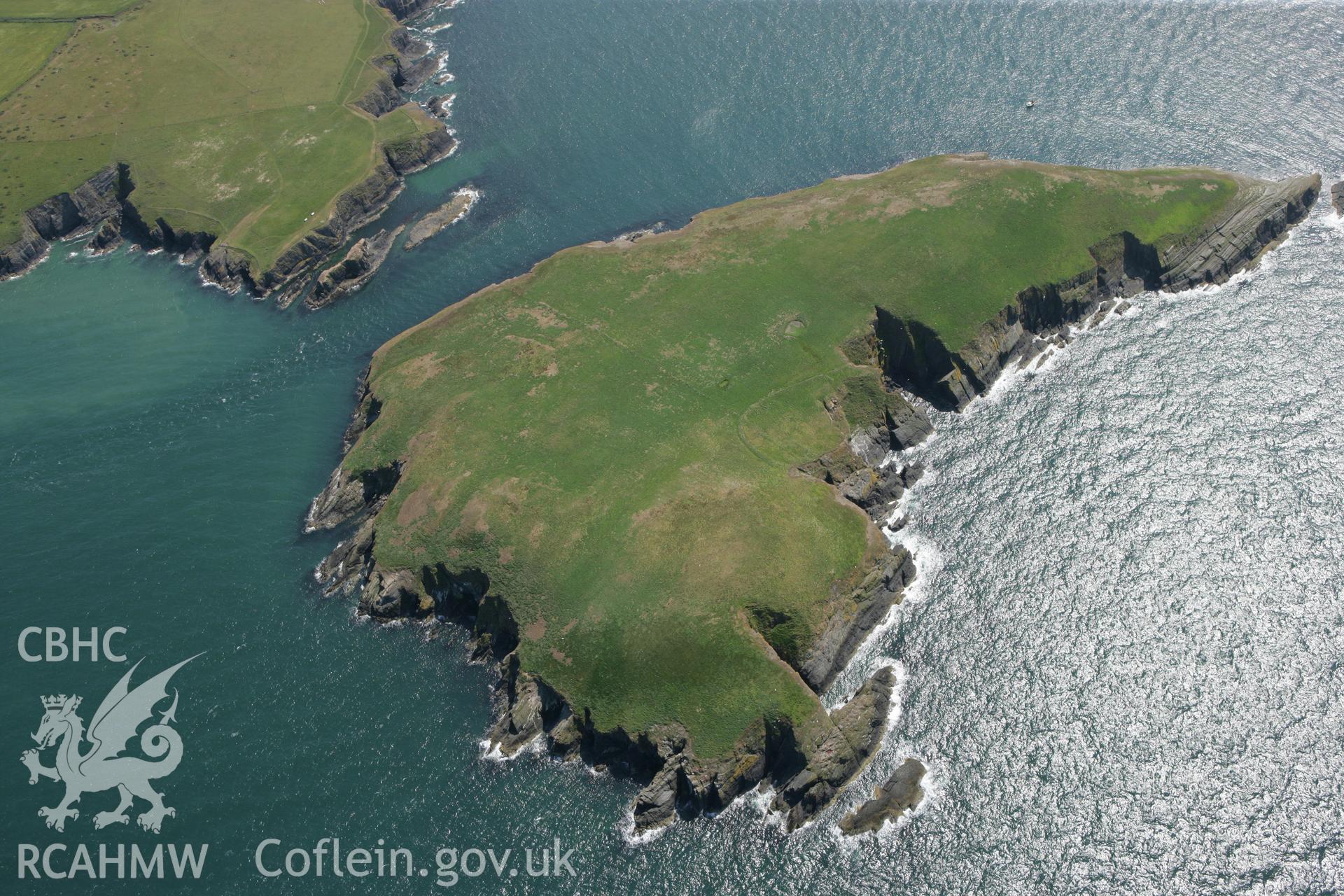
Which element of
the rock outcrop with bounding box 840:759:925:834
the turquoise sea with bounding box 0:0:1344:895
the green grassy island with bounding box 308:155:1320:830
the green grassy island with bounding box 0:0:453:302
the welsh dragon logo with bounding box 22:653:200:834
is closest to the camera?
the turquoise sea with bounding box 0:0:1344:895

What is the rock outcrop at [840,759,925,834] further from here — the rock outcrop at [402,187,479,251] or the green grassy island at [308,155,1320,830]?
the rock outcrop at [402,187,479,251]

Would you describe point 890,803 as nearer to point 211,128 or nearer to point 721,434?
point 721,434

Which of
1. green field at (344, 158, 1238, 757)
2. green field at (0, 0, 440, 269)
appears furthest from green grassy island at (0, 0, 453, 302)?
green field at (344, 158, 1238, 757)

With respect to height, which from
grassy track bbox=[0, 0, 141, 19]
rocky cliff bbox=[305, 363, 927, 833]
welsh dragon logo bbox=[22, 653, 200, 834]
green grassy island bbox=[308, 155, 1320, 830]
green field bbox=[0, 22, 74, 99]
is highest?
grassy track bbox=[0, 0, 141, 19]

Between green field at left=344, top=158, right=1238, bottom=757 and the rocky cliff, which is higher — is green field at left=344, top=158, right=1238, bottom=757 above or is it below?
above

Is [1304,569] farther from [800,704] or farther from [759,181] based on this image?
[759,181]

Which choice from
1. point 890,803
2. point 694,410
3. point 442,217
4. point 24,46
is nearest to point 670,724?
point 890,803

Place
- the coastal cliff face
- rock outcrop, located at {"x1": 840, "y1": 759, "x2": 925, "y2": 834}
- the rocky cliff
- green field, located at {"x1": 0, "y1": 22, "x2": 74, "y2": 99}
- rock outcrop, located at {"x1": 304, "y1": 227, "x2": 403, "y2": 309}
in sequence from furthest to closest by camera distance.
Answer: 1. green field, located at {"x1": 0, "y1": 22, "x2": 74, "y2": 99}
2. rock outcrop, located at {"x1": 304, "y1": 227, "x2": 403, "y2": 309}
3. the coastal cliff face
4. the rocky cliff
5. rock outcrop, located at {"x1": 840, "y1": 759, "x2": 925, "y2": 834}

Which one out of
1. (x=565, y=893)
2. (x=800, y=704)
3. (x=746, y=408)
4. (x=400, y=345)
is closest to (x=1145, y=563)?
(x=800, y=704)
